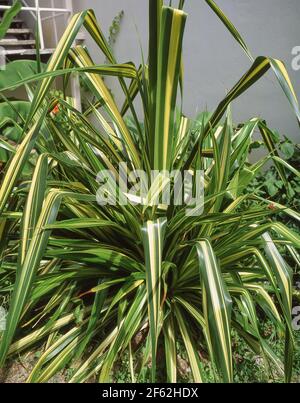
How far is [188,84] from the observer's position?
3170 millimetres

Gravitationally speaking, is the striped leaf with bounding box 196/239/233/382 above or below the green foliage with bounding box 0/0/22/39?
below

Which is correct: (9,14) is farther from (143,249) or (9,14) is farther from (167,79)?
(143,249)

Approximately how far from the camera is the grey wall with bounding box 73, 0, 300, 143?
259cm

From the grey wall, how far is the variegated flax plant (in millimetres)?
1085

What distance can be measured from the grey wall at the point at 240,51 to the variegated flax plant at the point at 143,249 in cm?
109

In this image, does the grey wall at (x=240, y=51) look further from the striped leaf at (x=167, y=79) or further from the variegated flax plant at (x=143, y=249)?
the striped leaf at (x=167, y=79)

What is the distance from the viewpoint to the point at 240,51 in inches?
112

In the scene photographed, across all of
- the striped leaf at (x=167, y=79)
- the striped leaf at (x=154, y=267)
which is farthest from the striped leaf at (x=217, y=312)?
the striped leaf at (x=167, y=79)

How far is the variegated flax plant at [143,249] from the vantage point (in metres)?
1.17

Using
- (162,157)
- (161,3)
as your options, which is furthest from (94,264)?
(161,3)

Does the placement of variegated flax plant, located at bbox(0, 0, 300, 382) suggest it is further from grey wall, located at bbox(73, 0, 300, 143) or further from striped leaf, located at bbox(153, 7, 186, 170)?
grey wall, located at bbox(73, 0, 300, 143)

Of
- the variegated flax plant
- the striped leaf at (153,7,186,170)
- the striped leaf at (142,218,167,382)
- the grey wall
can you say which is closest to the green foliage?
the variegated flax plant

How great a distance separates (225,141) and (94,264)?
0.70 metres

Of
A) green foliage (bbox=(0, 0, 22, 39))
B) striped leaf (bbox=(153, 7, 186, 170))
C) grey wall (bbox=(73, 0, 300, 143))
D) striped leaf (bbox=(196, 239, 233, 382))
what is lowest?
striped leaf (bbox=(196, 239, 233, 382))
